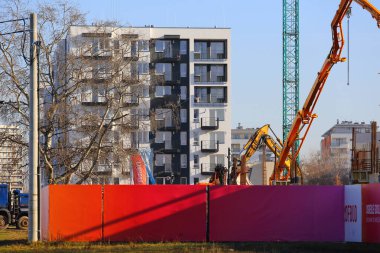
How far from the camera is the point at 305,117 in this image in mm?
58094

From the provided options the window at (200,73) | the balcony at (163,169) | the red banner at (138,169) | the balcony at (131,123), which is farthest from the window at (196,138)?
the balcony at (131,123)

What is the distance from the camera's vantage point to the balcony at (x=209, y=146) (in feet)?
390

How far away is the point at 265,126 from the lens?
72.6 meters

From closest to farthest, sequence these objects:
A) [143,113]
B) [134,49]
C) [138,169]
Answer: [134,49] → [138,169] → [143,113]

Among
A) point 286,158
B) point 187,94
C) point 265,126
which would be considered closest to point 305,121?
point 286,158

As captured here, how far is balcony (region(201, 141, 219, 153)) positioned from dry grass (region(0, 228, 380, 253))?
8301cm

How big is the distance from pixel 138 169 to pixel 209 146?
5563cm

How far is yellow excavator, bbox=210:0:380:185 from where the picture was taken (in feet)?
167

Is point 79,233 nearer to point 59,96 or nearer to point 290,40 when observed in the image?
point 59,96

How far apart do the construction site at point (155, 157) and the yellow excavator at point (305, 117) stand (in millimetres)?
91

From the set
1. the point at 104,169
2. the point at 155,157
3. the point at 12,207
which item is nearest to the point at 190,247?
the point at 104,169

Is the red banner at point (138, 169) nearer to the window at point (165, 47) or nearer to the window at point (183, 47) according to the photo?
the window at point (165, 47)

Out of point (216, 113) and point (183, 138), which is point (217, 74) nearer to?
point (216, 113)

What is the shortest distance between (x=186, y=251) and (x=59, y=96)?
29.8 meters
